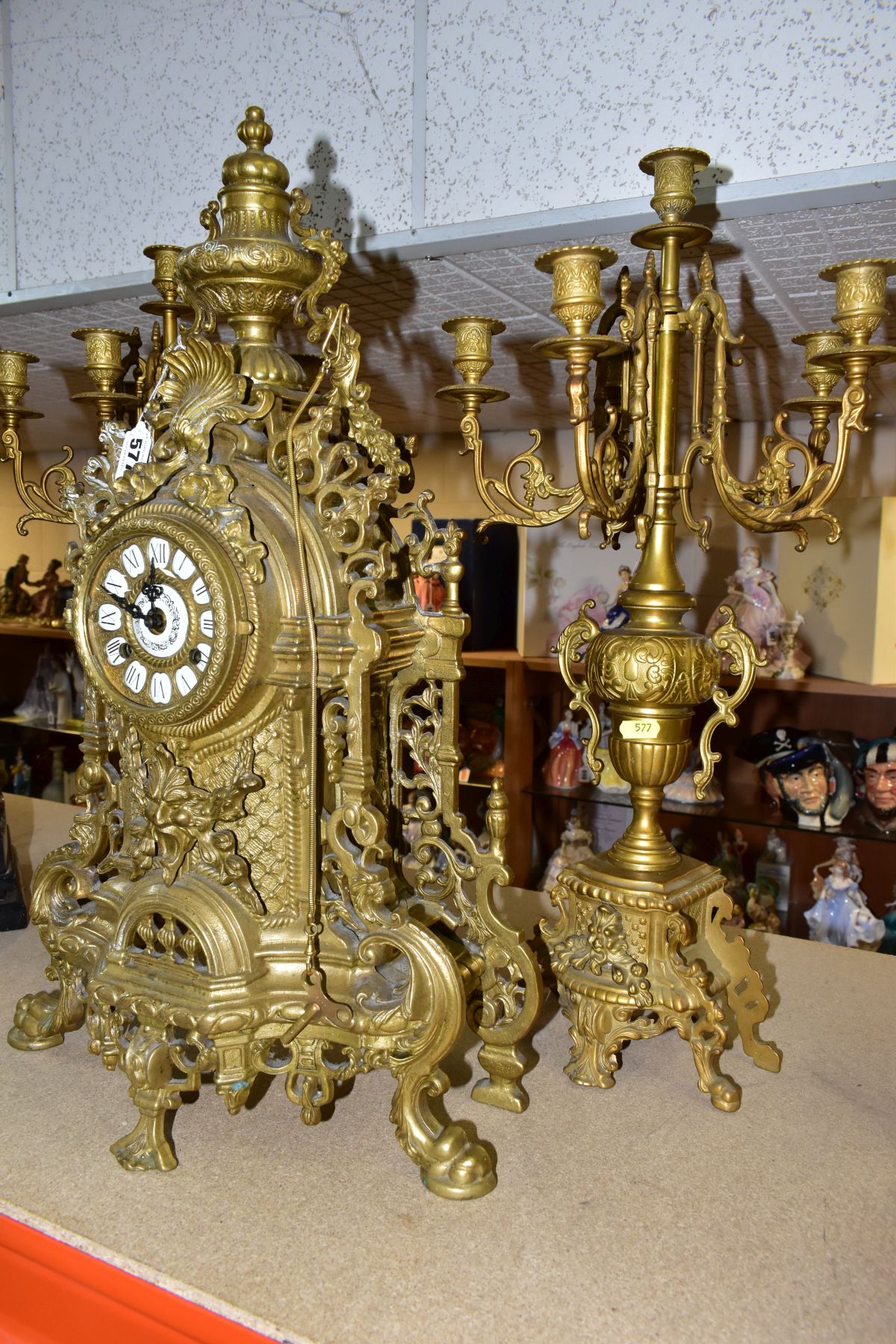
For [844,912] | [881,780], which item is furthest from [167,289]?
[844,912]

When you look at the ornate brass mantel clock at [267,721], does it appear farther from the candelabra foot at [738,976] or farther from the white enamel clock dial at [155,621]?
the candelabra foot at [738,976]

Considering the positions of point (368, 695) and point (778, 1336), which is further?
point (368, 695)

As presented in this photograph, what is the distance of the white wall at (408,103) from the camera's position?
4.20 feet

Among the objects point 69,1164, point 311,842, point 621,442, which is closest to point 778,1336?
point 311,842

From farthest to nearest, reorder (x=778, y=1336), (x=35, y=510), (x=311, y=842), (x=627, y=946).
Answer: (x=35, y=510), (x=627, y=946), (x=311, y=842), (x=778, y=1336)

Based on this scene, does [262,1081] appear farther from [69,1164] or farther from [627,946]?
[627,946]

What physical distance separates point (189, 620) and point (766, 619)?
1.83 m

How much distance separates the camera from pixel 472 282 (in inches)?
67.5

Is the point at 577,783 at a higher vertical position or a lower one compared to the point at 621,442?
lower

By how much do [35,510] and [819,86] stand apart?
1.47 meters

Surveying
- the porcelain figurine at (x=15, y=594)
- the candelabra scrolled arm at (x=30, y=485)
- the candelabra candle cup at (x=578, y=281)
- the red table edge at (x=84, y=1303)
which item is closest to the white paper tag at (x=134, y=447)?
the candelabra scrolled arm at (x=30, y=485)

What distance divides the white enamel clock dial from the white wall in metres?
0.61

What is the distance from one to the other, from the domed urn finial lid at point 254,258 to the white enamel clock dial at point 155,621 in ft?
0.92

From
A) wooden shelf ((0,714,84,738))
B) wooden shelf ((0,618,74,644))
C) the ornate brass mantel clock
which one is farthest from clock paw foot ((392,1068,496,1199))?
wooden shelf ((0,714,84,738))
